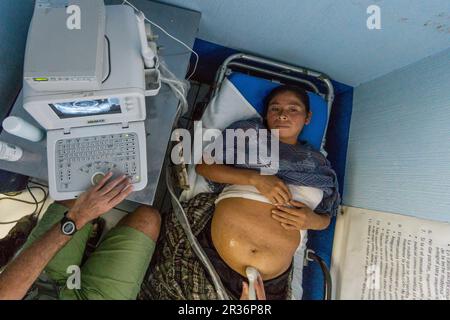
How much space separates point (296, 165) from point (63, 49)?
3.09 feet

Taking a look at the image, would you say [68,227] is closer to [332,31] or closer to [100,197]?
[100,197]

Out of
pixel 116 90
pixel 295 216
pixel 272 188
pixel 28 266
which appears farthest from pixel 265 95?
pixel 28 266

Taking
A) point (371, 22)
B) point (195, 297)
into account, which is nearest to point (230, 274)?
point (195, 297)

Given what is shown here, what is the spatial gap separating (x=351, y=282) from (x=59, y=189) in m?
1.07

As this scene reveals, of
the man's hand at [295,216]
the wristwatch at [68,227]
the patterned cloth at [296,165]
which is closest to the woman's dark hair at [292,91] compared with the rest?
the patterned cloth at [296,165]

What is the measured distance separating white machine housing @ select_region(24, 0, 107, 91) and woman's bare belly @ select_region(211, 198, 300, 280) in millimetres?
708

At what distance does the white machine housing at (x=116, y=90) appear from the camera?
0.72 meters

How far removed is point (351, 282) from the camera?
42.3 inches

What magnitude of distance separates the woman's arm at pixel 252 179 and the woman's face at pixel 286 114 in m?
0.23

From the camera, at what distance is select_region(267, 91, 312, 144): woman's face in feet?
4.11

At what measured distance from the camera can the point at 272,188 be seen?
115 centimetres

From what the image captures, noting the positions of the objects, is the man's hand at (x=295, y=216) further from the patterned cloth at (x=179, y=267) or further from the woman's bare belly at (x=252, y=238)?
the patterned cloth at (x=179, y=267)

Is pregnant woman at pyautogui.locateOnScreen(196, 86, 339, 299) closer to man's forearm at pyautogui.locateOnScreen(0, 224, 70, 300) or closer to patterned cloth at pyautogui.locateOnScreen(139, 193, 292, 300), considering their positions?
patterned cloth at pyautogui.locateOnScreen(139, 193, 292, 300)
